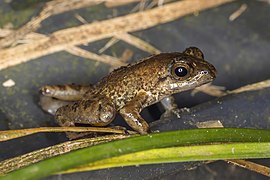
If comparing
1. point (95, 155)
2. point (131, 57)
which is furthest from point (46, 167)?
point (131, 57)

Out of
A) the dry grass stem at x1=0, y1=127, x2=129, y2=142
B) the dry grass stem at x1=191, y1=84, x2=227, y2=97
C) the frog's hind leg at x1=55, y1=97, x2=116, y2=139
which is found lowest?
the dry grass stem at x1=0, y1=127, x2=129, y2=142

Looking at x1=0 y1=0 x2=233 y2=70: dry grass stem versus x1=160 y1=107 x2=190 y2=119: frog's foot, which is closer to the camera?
x1=160 y1=107 x2=190 y2=119: frog's foot

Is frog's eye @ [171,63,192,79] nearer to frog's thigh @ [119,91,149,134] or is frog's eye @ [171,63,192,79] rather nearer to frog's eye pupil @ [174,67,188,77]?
frog's eye pupil @ [174,67,188,77]

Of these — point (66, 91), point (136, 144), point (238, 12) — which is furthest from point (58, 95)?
point (238, 12)

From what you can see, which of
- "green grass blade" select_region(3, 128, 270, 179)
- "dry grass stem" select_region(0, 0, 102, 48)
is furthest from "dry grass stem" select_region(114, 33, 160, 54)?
"green grass blade" select_region(3, 128, 270, 179)

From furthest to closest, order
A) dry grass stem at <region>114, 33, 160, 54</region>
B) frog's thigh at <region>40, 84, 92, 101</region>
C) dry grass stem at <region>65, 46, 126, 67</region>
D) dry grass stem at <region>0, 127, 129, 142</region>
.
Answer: dry grass stem at <region>114, 33, 160, 54</region> < dry grass stem at <region>65, 46, 126, 67</region> < frog's thigh at <region>40, 84, 92, 101</region> < dry grass stem at <region>0, 127, 129, 142</region>

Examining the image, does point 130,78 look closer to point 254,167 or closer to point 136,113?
point 136,113

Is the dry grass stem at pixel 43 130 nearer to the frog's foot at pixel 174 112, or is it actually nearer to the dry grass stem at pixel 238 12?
the frog's foot at pixel 174 112

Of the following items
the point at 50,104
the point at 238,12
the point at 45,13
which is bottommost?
the point at 50,104
